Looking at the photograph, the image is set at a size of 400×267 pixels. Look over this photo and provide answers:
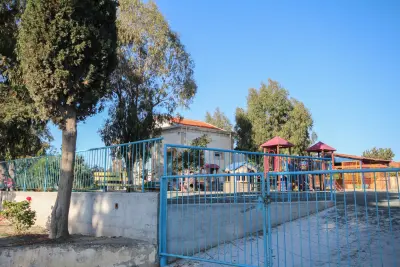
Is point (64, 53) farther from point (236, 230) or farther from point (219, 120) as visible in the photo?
point (219, 120)

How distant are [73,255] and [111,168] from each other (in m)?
2.71

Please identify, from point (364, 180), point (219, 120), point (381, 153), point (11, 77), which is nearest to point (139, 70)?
point (11, 77)

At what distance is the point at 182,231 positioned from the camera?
21.6ft

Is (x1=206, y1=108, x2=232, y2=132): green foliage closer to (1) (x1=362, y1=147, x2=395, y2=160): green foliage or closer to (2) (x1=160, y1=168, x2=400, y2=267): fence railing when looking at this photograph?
(1) (x1=362, y1=147, x2=395, y2=160): green foliage

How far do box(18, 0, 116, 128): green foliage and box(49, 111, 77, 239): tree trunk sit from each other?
0.23 meters

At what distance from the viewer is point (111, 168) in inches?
329

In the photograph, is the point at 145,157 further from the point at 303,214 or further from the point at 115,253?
the point at 303,214

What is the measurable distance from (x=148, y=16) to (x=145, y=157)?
659 inches

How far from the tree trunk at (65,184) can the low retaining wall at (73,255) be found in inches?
37.4

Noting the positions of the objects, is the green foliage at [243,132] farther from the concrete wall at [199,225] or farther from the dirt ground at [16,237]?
the concrete wall at [199,225]

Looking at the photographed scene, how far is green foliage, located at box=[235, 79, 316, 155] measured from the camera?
108 feet

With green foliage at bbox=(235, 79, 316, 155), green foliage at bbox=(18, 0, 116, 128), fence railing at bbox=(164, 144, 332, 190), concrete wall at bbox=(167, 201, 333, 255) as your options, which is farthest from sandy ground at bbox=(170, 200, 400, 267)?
green foliage at bbox=(235, 79, 316, 155)

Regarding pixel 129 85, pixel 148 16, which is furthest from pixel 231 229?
pixel 148 16

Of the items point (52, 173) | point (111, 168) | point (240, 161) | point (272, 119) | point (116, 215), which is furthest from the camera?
point (272, 119)
